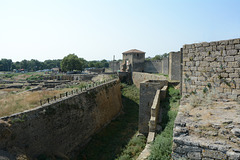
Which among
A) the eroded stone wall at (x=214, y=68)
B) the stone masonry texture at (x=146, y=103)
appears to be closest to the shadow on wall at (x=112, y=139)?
the stone masonry texture at (x=146, y=103)

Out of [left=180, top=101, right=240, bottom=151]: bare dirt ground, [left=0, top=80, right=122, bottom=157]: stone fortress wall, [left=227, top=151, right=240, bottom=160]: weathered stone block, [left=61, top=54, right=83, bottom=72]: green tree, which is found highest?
[left=61, top=54, right=83, bottom=72]: green tree

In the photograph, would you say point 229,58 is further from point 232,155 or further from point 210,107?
point 232,155

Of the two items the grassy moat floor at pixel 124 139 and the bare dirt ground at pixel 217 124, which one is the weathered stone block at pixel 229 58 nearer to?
the bare dirt ground at pixel 217 124

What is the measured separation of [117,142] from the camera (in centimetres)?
1359

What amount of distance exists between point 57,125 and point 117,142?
4.88m

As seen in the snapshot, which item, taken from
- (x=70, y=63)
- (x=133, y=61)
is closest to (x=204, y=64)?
(x=133, y=61)

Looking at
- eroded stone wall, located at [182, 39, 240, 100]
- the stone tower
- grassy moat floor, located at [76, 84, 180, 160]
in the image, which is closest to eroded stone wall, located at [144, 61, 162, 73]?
the stone tower

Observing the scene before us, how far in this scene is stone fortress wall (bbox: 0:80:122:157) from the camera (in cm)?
928

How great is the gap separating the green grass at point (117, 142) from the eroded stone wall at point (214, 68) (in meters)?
6.62

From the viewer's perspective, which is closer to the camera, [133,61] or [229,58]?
[229,58]

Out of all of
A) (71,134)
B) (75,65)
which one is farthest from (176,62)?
(75,65)

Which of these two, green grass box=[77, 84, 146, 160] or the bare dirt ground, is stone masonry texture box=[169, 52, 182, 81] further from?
the bare dirt ground

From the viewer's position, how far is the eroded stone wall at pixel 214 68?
5.51 metres

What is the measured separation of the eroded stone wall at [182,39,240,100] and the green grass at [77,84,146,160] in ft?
21.7
